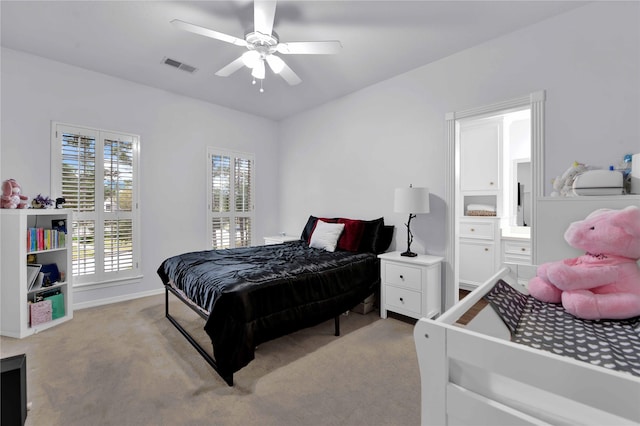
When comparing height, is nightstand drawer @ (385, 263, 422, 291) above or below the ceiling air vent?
below

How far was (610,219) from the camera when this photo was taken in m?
1.21

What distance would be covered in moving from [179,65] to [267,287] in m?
2.76

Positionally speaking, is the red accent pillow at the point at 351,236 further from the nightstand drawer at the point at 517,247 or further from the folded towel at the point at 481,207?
the nightstand drawer at the point at 517,247

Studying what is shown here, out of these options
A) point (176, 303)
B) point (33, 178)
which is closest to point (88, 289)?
point (176, 303)

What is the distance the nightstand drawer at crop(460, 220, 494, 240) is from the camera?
12.6 ft

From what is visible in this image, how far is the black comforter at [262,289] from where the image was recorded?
72.6 inches

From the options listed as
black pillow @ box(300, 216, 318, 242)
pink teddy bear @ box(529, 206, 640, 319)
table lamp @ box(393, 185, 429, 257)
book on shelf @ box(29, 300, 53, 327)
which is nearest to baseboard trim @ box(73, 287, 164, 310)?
book on shelf @ box(29, 300, 53, 327)

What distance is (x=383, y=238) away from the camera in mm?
3373

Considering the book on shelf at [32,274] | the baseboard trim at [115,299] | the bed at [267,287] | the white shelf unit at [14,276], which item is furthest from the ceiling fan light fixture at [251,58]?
the baseboard trim at [115,299]

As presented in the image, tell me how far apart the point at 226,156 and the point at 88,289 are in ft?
8.12

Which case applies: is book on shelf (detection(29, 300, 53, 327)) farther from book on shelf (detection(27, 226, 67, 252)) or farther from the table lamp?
the table lamp

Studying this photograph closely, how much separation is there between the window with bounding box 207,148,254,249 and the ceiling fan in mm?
1891

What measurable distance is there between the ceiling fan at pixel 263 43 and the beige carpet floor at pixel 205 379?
96.6 inches

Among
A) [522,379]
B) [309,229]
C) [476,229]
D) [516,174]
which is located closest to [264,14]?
[522,379]
